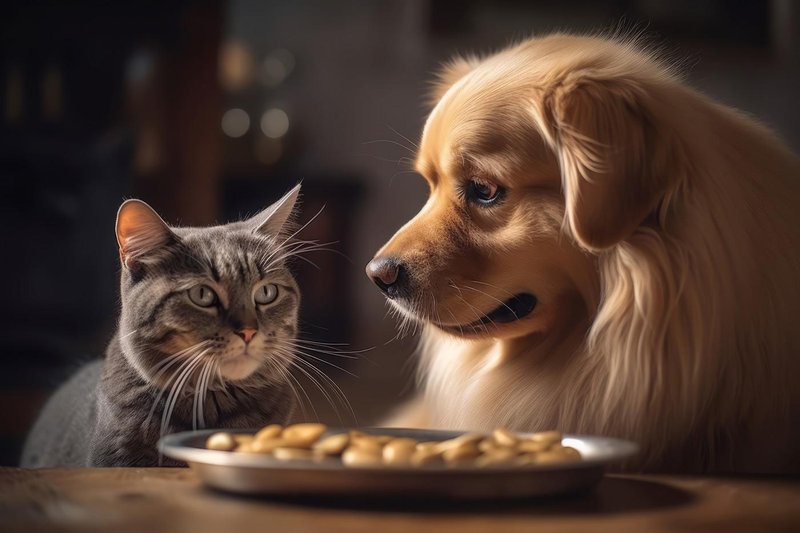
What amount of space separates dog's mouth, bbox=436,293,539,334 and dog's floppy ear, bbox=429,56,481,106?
16.4 inches

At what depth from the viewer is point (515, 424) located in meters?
1.18

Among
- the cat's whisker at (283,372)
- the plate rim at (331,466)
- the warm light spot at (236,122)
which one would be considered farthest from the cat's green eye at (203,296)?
the warm light spot at (236,122)

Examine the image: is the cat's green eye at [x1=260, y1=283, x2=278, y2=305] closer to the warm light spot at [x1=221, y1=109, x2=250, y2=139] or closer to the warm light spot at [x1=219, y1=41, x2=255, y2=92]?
the warm light spot at [x1=219, y1=41, x2=255, y2=92]

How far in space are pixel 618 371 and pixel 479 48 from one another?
302cm

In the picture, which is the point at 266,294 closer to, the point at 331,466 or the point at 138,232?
the point at 138,232

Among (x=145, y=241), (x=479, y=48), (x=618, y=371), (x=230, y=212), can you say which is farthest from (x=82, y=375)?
(x=479, y=48)

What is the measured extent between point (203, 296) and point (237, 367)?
0.32 feet

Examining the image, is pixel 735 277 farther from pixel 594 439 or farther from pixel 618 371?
pixel 594 439

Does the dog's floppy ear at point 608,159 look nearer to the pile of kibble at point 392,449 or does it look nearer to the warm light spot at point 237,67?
the pile of kibble at point 392,449

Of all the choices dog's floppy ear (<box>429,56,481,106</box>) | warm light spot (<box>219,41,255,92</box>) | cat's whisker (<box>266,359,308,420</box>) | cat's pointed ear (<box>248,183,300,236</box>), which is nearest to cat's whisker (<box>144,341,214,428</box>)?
cat's whisker (<box>266,359,308,420</box>)

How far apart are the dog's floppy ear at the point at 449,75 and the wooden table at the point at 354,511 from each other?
77 centimetres

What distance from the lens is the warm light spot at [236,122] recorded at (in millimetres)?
3914

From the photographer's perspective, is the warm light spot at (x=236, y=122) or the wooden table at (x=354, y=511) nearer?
the wooden table at (x=354, y=511)

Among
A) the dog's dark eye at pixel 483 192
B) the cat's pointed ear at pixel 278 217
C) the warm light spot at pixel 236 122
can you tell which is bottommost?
the cat's pointed ear at pixel 278 217
